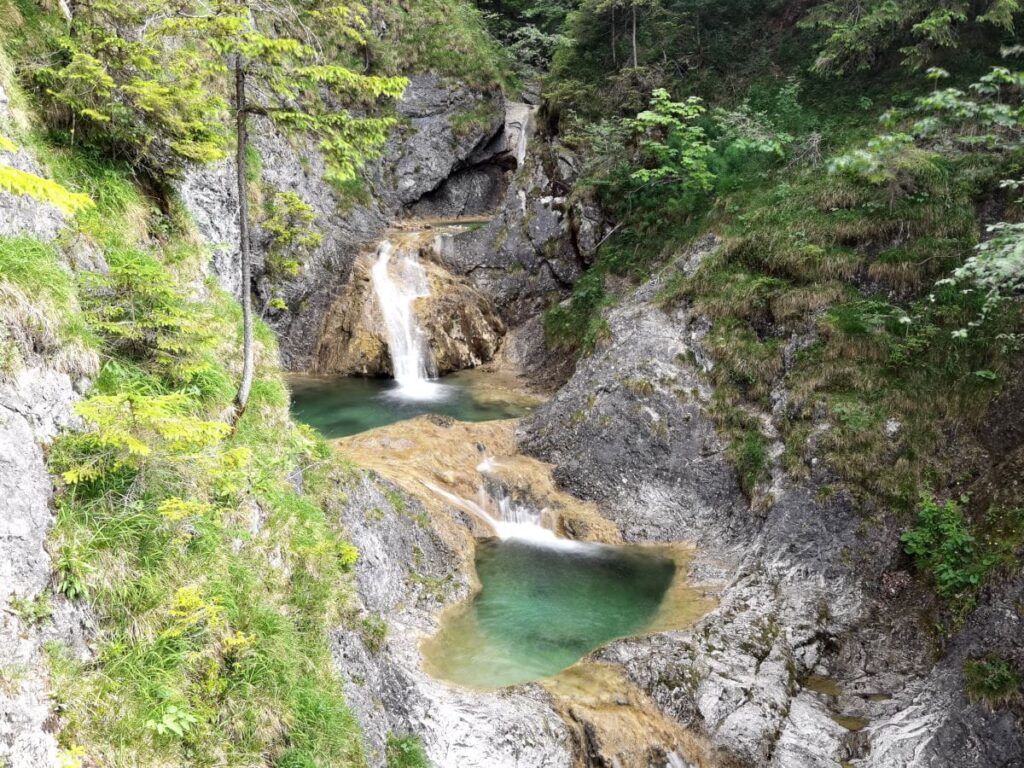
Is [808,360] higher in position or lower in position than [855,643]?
higher

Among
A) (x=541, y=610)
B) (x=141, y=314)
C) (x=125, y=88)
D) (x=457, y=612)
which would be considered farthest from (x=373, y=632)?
(x=125, y=88)

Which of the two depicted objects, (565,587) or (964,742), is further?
(565,587)

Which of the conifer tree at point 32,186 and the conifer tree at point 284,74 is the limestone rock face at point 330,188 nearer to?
the conifer tree at point 284,74

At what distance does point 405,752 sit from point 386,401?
12.4 meters

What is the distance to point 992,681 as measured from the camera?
7352 mm

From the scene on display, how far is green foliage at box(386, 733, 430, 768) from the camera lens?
6.25 meters

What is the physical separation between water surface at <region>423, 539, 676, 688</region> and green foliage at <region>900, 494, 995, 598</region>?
12.1 feet

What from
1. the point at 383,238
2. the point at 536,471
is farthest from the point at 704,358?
the point at 383,238

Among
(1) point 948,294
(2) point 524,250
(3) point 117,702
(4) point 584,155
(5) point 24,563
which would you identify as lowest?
(3) point 117,702

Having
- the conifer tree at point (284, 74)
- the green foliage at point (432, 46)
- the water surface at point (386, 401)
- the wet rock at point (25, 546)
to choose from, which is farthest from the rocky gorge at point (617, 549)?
the green foliage at point (432, 46)

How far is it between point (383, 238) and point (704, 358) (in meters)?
14.4

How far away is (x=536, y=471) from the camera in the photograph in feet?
43.3

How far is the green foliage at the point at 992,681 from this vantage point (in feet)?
23.6

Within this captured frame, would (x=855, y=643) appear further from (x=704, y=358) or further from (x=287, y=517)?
(x=287, y=517)
